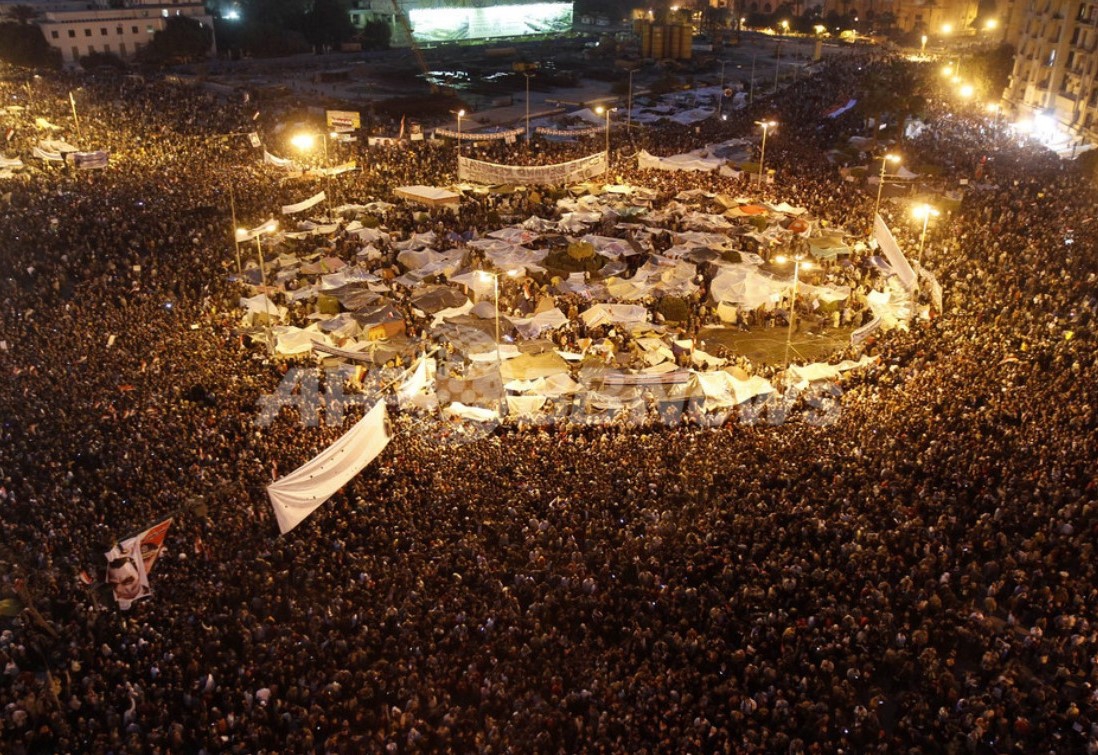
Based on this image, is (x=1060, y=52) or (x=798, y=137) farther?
(x=1060, y=52)

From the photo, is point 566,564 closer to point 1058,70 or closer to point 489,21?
point 1058,70

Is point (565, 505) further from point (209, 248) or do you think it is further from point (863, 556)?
point (209, 248)

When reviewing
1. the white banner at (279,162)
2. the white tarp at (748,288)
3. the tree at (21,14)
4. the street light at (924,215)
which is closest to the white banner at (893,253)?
the street light at (924,215)

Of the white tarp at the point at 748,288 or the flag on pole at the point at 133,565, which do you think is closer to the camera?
the flag on pole at the point at 133,565

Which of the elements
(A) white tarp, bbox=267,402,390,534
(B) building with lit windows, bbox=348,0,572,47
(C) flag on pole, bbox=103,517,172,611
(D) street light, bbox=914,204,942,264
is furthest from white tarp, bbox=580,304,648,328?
(B) building with lit windows, bbox=348,0,572,47

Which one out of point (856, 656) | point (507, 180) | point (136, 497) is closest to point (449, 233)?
point (507, 180)

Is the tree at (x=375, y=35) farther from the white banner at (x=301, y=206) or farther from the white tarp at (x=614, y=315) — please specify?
the white tarp at (x=614, y=315)

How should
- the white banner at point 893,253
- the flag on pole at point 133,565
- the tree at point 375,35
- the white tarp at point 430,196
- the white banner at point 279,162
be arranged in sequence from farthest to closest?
the tree at point 375,35 → the white banner at point 279,162 → the white tarp at point 430,196 → the white banner at point 893,253 → the flag on pole at point 133,565
